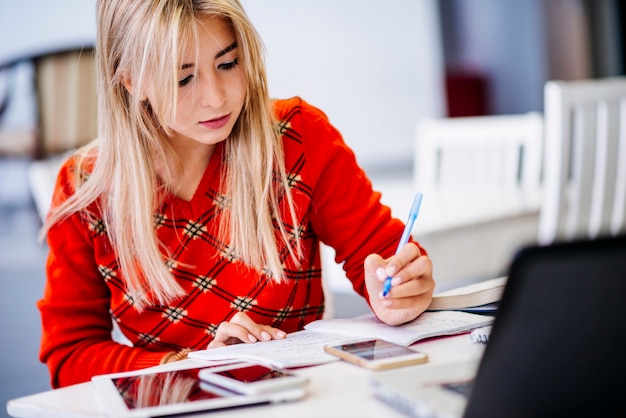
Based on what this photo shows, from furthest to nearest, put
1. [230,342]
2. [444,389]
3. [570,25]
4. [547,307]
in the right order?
[570,25], [230,342], [444,389], [547,307]

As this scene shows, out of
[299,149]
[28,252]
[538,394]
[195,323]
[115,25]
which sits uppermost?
[115,25]

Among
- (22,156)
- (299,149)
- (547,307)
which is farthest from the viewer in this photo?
(22,156)

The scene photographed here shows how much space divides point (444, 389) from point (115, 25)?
0.76m

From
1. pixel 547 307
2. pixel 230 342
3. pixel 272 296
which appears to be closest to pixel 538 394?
pixel 547 307

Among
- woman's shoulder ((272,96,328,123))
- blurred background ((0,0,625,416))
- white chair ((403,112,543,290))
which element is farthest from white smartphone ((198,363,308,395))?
blurred background ((0,0,625,416))

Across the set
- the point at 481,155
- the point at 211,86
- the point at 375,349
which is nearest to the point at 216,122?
the point at 211,86

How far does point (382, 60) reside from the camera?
5504mm

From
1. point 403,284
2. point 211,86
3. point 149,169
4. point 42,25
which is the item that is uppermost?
point 42,25

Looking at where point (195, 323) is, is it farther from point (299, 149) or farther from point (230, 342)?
point (299, 149)

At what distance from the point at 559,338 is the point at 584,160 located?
1.67 metres

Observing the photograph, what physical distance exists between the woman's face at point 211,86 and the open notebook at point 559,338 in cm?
66

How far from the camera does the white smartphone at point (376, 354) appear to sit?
2.73ft

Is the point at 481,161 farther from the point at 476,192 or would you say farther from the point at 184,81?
the point at 184,81

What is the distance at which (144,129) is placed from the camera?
1259mm
